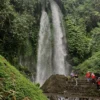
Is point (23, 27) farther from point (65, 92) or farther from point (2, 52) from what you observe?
point (65, 92)

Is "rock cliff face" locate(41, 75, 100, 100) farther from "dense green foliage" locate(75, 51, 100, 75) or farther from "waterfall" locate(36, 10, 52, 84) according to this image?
"waterfall" locate(36, 10, 52, 84)

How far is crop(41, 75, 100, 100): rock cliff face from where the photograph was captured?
1069cm

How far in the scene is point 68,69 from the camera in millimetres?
17703

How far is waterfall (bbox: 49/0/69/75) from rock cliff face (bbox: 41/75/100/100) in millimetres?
5336

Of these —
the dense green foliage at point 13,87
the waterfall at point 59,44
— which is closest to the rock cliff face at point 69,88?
the waterfall at point 59,44

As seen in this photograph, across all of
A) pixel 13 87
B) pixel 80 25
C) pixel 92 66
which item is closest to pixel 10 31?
pixel 92 66

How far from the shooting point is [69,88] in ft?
37.5

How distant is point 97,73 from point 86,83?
306cm

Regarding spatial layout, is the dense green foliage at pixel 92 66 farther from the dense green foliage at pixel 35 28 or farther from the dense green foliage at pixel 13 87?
the dense green foliage at pixel 13 87

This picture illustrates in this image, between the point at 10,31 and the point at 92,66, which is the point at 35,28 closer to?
the point at 10,31

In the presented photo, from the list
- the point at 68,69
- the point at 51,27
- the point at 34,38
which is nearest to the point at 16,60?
the point at 34,38

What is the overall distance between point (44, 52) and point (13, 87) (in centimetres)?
1525

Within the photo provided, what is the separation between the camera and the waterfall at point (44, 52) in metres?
Result: 16.7

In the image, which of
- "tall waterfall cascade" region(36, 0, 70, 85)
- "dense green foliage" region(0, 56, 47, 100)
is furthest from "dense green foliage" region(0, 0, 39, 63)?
"dense green foliage" region(0, 56, 47, 100)
